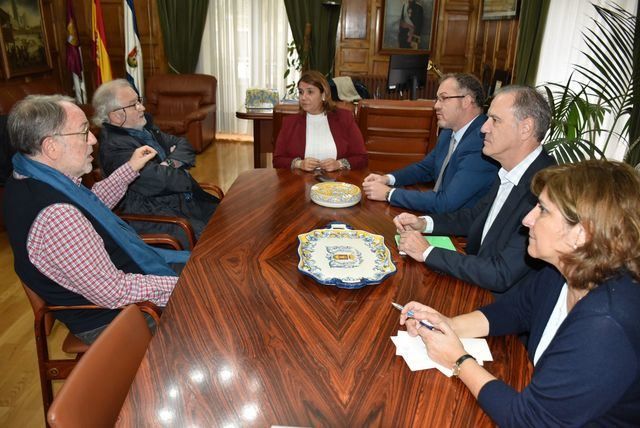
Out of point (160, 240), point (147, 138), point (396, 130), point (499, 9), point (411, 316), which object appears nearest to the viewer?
point (411, 316)

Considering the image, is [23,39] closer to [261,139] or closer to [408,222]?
[261,139]

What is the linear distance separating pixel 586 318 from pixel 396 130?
2719mm

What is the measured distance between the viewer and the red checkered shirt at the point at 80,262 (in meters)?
1.53

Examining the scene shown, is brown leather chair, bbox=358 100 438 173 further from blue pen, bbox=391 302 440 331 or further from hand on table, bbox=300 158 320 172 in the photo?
blue pen, bbox=391 302 440 331

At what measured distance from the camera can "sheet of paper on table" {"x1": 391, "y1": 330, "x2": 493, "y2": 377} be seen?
3.99ft

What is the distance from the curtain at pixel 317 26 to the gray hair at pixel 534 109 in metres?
5.33

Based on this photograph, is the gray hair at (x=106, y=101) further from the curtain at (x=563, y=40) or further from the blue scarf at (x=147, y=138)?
the curtain at (x=563, y=40)

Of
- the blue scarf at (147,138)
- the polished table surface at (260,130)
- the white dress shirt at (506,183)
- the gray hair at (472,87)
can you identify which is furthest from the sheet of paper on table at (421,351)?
the polished table surface at (260,130)

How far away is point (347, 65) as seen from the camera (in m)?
7.29

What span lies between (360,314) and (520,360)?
1.49 ft

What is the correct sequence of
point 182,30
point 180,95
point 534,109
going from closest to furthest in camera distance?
point 534,109
point 180,95
point 182,30

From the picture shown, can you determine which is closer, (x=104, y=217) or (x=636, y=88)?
(x=104, y=217)

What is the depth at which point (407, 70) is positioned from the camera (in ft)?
18.5

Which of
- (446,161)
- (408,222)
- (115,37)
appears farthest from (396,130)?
(115,37)
